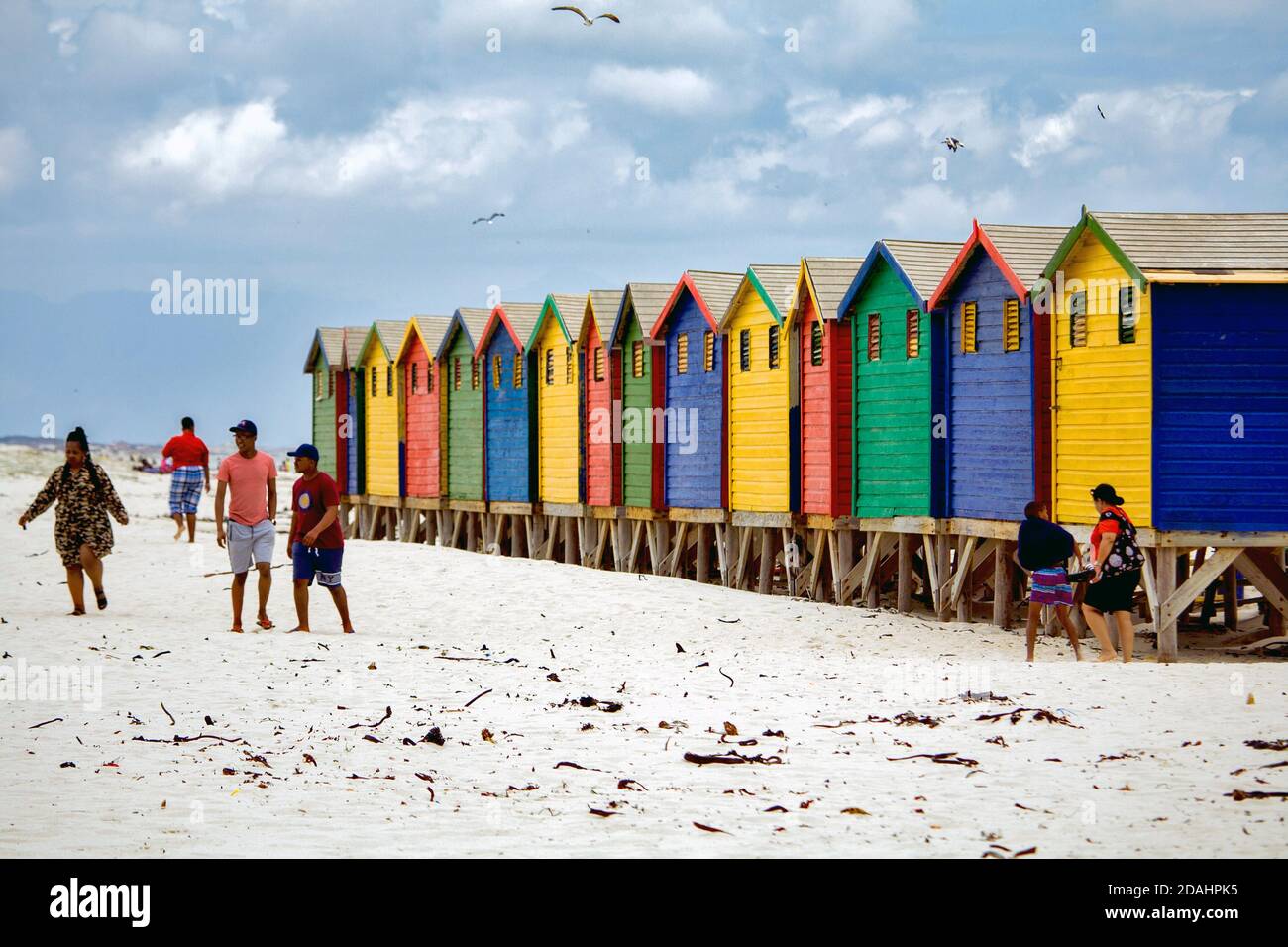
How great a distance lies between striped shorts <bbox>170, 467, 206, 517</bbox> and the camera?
88.6 feet

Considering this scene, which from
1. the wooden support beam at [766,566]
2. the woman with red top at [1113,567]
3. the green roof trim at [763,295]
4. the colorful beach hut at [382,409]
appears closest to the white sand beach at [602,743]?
the woman with red top at [1113,567]

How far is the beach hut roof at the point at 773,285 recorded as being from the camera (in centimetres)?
2384

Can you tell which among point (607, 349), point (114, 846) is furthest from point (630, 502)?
point (114, 846)

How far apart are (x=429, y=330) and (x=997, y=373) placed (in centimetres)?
1817

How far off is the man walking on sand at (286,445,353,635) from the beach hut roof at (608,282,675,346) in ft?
37.2

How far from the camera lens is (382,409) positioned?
38000 millimetres

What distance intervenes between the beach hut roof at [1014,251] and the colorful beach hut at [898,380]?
2.42ft

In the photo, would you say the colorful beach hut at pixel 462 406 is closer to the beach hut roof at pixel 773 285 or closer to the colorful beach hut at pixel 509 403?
the colorful beach hut at pixel 509 403

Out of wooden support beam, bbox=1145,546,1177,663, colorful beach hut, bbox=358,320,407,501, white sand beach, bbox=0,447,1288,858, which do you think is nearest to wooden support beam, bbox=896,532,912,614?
white sand beach, bbox=0,447,1288,858

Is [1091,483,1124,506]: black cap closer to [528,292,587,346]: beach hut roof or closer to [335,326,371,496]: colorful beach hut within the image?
[528,292,587,346]: beach hut roof
